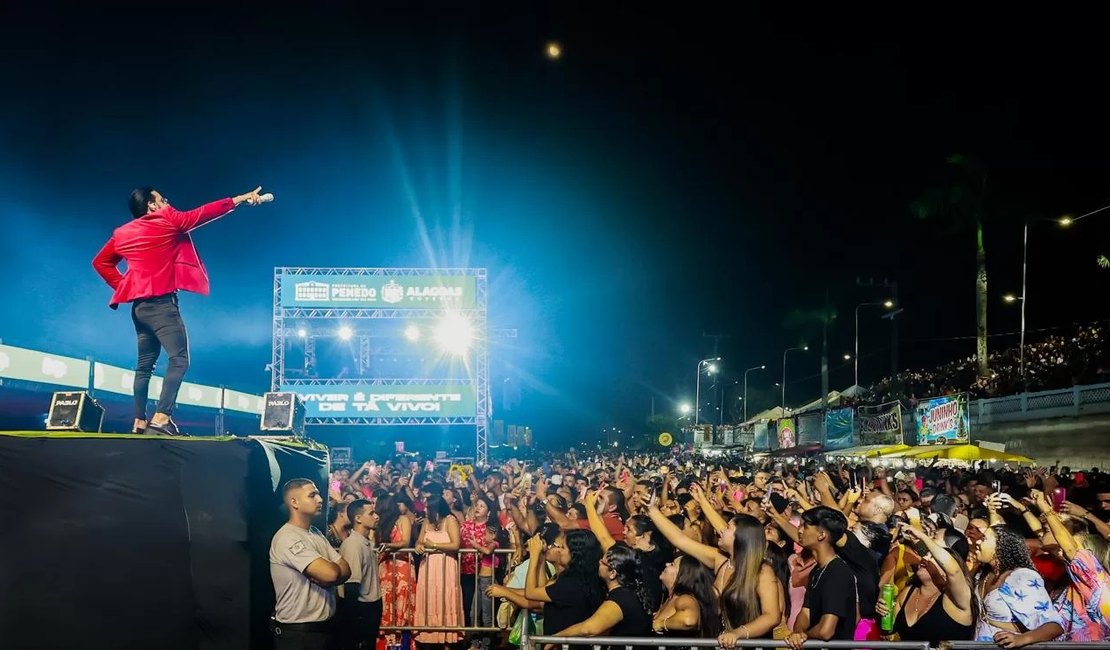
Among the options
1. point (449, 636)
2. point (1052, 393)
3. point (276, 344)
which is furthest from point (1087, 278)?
point (449, 636)

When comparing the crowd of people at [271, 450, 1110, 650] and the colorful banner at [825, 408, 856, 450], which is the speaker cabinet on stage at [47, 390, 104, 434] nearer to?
the crowd of people at [271, 450, 1110, 650]

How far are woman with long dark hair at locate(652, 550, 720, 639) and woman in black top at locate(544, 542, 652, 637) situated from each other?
15 cm

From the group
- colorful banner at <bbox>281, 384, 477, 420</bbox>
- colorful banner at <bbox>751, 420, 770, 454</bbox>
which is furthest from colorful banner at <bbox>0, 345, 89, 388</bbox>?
colorful banner at <bbox>751, 420, 770, 454</bbox>

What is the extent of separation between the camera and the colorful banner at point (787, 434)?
3816cm

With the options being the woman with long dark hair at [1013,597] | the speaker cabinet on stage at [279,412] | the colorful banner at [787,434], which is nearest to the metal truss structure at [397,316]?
the colorful banner at [787,434]

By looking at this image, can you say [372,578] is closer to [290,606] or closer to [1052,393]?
[290,606]

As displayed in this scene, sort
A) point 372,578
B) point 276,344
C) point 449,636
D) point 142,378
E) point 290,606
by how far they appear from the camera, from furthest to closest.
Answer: point 276,344, point 449,636, point 372,578, point 142,378, point 290,606

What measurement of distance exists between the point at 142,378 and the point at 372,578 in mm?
2232

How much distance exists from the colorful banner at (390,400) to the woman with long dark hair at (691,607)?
84.6ft

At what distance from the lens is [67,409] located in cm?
572

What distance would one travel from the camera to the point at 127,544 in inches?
208

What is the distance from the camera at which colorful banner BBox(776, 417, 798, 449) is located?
1502 inches

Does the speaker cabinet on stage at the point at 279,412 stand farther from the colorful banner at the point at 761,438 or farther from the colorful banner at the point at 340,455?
the colorful banner at the point at 761,438

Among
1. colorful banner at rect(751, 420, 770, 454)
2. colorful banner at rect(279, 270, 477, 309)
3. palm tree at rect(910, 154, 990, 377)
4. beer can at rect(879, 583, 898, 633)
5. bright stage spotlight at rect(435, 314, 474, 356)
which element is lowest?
colorful banner at rect(751, 420, 770, 454)
